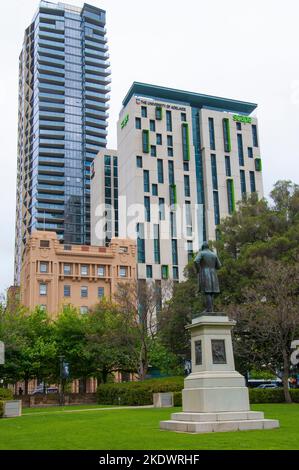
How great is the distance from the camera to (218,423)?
53.0 ft

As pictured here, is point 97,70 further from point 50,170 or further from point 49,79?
point 50,170

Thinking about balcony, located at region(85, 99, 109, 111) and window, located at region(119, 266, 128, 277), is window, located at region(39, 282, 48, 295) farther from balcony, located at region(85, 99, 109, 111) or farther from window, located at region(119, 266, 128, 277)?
balcony, located at region(85, 99, 109, 111)

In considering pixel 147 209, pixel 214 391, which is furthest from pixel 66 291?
pixel 214 391

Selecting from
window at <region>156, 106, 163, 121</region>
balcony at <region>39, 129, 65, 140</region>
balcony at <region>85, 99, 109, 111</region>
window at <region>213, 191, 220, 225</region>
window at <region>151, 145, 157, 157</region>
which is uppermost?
balcony at <region>85, 99, 109, 111</region>

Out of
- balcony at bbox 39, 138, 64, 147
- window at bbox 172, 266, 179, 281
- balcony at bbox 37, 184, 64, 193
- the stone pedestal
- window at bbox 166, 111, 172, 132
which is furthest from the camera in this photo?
balcony at bbox 39, 138, 64, 147

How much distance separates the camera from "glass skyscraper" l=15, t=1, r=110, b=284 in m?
126

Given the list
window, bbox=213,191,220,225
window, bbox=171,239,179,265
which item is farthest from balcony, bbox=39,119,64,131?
window, bbox=171,239,179,265

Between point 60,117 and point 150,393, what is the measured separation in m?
101

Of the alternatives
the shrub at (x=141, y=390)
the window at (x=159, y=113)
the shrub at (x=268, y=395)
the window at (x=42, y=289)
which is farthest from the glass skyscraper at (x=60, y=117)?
the shrub at (x=268, y=395)

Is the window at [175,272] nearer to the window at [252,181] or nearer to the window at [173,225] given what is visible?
the window at [173,225]

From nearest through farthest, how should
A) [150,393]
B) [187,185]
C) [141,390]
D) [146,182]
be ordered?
[150,393], [141,390], [146,182], [187,185]

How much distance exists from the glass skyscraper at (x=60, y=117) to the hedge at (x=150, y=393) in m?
80.7

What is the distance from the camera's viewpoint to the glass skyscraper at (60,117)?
412 feet
